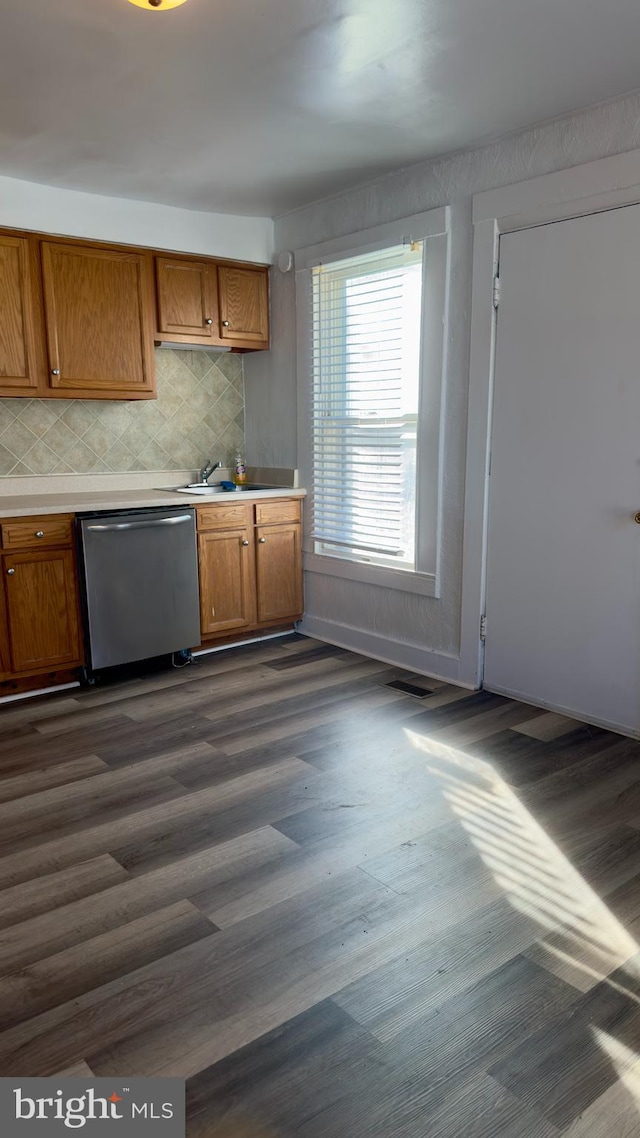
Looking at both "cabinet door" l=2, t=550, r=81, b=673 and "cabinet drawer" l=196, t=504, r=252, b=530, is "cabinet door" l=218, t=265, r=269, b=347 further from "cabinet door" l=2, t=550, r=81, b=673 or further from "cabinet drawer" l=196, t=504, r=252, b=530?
"cabinet door" l=2, t=550, r=81, b=673

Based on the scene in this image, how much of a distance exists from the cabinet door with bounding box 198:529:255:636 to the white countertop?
203 mm

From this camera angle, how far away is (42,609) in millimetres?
3639

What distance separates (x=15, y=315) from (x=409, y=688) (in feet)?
8.56

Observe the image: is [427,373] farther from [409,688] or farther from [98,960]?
[98,960]

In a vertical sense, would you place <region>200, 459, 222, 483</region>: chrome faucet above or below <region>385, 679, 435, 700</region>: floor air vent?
above

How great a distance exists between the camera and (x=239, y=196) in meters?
4.05

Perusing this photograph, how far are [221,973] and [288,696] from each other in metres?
1.85

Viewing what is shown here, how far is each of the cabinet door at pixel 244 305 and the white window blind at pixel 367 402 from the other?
1.47ft

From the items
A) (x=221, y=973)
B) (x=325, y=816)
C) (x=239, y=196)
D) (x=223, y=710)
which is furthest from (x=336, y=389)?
(x=221, y=973)

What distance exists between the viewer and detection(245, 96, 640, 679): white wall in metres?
3.05

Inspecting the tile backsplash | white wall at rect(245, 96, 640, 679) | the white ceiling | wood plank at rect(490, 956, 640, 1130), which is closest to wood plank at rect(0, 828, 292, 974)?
wood plank at rect(490, 956, 640, 1130)

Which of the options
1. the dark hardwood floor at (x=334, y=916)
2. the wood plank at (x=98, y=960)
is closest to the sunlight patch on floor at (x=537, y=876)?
the dark hardwood floor at (x=334, y=916)

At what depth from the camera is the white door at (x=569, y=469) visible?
297 centimetres

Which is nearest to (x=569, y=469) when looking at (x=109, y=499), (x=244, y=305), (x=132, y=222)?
(x=109, y=499)
